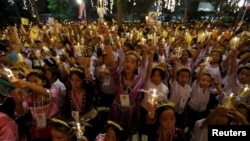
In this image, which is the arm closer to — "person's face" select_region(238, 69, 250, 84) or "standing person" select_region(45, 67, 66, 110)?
"standing person" select_region(45, 67, 66, 110)

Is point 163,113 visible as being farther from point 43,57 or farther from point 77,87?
point 43,57

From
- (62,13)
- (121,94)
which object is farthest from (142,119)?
(62,13)

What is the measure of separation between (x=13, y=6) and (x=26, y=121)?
15.2m

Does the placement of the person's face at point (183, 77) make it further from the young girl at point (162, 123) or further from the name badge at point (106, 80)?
the name badge at point (106, 80)

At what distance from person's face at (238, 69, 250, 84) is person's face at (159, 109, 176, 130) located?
Answer: 5.51ft

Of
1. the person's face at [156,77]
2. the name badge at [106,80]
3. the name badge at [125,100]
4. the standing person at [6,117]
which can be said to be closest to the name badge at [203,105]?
the person's face at [156,77]

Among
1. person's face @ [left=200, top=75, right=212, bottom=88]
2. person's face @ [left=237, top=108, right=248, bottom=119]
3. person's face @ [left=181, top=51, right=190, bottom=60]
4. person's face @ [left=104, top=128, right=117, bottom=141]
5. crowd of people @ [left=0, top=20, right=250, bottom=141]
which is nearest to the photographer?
crowd of people @ [left=0, top=20, right=250, bottom=141]

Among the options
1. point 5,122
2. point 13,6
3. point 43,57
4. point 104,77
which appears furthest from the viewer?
point 13,6

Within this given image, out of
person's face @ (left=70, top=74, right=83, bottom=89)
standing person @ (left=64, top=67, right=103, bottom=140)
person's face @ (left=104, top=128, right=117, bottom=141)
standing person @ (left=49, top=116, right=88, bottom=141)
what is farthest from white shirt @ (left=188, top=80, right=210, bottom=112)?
standing person @ (left=49, top=116, right=88, bottom=141)

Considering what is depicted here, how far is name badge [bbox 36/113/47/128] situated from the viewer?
3310 millimetres

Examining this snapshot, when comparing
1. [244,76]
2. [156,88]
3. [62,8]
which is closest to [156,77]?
[156,88]

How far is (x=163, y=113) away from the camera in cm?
300

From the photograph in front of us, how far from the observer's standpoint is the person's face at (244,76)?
4.01 meters

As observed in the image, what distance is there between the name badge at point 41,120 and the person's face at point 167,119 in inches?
58.8
